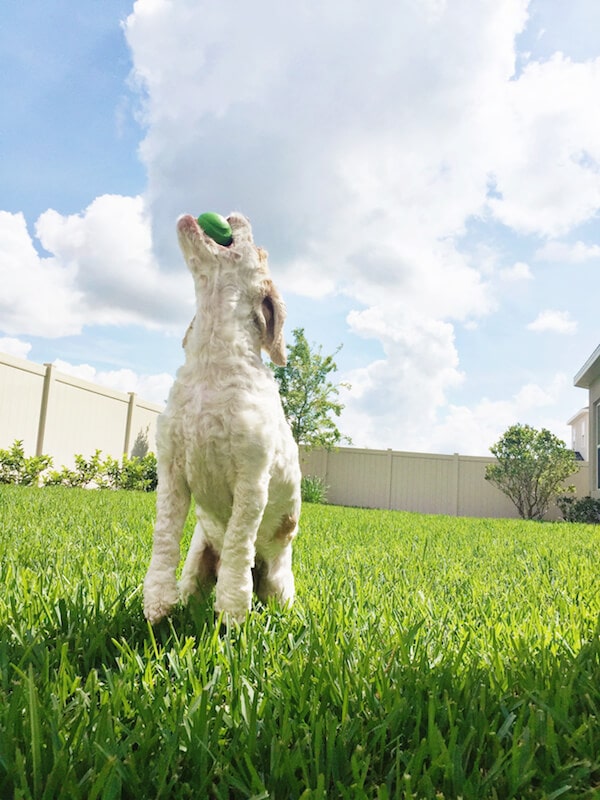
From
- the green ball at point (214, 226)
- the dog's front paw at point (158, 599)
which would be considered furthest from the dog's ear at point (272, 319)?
the dog's front paw at point (158, 599)

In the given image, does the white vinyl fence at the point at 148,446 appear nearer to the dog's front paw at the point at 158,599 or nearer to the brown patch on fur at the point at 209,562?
the brown patch on fur at the point at 209,562

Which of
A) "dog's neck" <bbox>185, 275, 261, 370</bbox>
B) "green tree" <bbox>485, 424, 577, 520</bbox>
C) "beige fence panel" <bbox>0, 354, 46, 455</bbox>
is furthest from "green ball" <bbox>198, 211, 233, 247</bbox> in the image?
"green tree" <bbox>485, 424, 577, 520</bbox>

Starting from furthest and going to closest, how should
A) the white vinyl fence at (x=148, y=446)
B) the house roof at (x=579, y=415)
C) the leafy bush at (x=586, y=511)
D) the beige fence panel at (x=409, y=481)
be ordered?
the house roof at (x=579, y=415)
the beige fence panel at (x=409, y=481)
the leafy bush at (x=586, y=511)
the white vinyl fence at (x=148, y=446)

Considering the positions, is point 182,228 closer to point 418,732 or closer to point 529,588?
point 418,732

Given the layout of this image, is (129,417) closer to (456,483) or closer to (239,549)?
(456,483)

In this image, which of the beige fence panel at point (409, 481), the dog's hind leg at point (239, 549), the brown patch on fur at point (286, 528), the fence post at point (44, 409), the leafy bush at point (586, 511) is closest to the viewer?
the dog's hind leg at point (239, 549)

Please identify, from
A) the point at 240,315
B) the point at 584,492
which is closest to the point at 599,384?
the point at 584,492

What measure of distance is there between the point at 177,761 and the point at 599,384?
1587 centimetres

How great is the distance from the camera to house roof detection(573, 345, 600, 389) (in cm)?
1364

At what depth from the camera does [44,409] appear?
39.9ft

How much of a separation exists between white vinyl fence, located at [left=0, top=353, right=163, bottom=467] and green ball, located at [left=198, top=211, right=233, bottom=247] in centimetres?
949

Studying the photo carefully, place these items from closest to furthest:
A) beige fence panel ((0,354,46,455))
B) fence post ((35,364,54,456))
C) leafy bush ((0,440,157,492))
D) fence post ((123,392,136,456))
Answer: leafy bush ((0,440,157,492)) < beige fence panel ((0,354,46,455)) < fence post ((35,364,54,456)) < fence post ((123,392,136,456))

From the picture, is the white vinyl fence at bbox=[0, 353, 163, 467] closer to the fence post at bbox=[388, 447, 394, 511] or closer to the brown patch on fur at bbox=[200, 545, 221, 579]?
the fence post at bbox=[388, 447, 394, 511]

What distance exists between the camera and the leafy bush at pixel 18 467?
10766 mm
